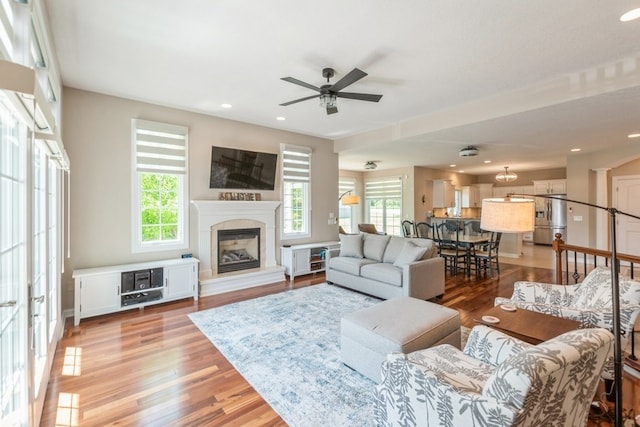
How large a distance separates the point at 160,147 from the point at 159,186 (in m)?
0.58

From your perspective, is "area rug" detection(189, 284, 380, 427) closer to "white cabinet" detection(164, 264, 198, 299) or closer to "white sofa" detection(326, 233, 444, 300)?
A: "white sofa" detection(326, 233, 444, 300)

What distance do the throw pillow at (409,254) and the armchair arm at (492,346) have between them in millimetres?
2194

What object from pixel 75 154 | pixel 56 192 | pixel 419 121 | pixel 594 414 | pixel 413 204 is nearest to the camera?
pixel 594 414

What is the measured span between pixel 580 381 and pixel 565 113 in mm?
3822

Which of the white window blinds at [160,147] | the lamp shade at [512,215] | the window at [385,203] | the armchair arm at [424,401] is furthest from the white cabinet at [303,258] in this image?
the window at [385,203]

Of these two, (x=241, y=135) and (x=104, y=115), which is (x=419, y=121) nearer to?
(x=241, y=135)

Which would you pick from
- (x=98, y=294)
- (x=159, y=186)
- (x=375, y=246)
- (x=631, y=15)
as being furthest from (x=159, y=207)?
(x=631, y=15)

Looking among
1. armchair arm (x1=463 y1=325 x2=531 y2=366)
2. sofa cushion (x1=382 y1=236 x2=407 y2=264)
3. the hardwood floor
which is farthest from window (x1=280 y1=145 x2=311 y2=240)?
armchair arm (x1=463 y1=325 x2=531 y2=366)

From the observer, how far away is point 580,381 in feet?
4.10

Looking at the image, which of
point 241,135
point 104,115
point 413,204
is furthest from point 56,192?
point 413,204

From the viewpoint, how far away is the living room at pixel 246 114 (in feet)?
8.16

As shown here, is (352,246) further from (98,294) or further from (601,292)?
(98,294)

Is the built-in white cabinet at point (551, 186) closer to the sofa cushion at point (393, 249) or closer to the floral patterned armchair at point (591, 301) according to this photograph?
the sofa cushion at point (393, 249)

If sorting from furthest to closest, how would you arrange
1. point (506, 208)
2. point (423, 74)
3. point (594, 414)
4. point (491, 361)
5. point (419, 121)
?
1. point (419, 121)
2. point (423, 74)
3. point (506, 208)
4. point (594, 414)
5. point (491, 361)
